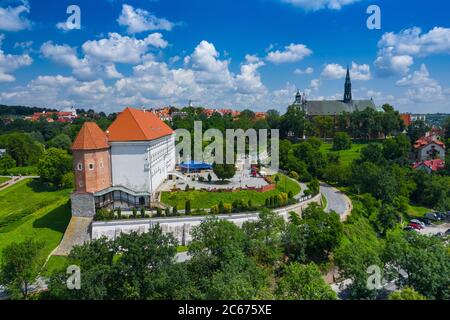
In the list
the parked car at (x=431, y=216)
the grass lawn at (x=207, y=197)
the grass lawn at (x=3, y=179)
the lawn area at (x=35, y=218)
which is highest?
the grass lawn at (x=207, y=197)

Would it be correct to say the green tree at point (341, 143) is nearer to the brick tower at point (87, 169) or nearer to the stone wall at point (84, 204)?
the brick tower at point (87, 169)

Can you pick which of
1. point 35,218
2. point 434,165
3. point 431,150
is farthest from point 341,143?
point 35,218

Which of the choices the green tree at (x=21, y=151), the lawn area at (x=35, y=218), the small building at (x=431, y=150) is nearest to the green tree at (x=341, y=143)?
the small building at (x=431, y=150)

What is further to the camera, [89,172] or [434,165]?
[434,165]

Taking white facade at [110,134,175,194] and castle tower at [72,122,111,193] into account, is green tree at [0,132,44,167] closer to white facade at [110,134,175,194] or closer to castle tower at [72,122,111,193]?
white facade at [110,134,175,194]

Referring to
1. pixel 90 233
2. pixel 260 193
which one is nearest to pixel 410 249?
pixel 260 193

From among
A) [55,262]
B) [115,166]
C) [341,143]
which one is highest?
[341,143]

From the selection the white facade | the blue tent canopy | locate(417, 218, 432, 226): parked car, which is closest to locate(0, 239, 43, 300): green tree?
the white facade

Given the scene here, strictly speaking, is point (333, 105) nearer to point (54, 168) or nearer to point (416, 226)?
point (416, 226)
